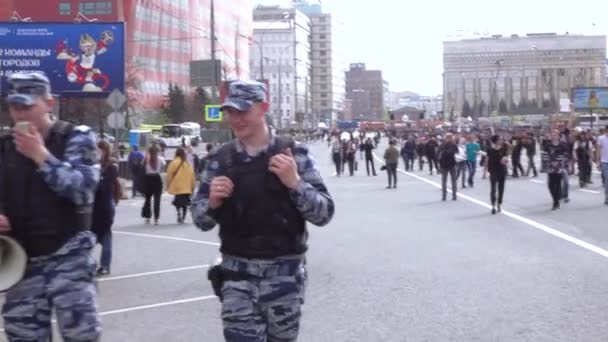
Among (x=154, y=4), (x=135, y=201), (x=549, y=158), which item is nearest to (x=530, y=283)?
(x=549, y=158)

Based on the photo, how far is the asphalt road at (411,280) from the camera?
355 inches

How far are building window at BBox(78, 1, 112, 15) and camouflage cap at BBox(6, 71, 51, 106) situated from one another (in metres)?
69.7

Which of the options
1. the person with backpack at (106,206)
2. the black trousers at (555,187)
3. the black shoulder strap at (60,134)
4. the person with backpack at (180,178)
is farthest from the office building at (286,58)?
the black shoulder strap at (60,134)

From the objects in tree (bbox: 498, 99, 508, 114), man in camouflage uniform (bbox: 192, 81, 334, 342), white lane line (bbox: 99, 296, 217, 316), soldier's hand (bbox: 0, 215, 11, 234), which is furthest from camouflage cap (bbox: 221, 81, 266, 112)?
tree (bbox: 498, 99, 508, 114)

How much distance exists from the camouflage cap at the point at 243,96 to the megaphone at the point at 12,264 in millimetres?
1134

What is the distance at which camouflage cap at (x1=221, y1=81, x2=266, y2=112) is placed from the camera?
500 centimetres

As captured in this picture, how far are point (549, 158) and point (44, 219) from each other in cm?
1871

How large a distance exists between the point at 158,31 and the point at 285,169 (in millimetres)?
77692

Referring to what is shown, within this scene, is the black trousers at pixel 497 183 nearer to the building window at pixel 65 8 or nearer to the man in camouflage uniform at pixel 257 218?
the man in camouflage uniform at pixel 257 218

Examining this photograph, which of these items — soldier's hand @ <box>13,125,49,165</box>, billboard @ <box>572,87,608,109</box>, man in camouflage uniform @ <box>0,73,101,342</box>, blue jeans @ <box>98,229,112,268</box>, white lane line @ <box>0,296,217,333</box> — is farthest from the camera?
billboard @ <box>572,87,608,109</box>

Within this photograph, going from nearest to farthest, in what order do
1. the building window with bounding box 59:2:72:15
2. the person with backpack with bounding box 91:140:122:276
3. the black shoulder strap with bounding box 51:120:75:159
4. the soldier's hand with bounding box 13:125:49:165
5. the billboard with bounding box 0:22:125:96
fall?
the soldier's hand with bounding box 13:125:49:165, the black shoulder strap with bounding box 51:120:75:159, the person with backpack with bounding box 91:140:122:276, the billboard with bounding box 0:22:125:96, the building window with bounding box 59:2:72:15

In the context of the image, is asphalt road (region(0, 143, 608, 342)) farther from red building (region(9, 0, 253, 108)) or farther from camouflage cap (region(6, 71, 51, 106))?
red building (region(9, 0, 253, 108))

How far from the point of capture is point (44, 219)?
511cm

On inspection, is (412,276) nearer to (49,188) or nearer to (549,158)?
(49,188)
